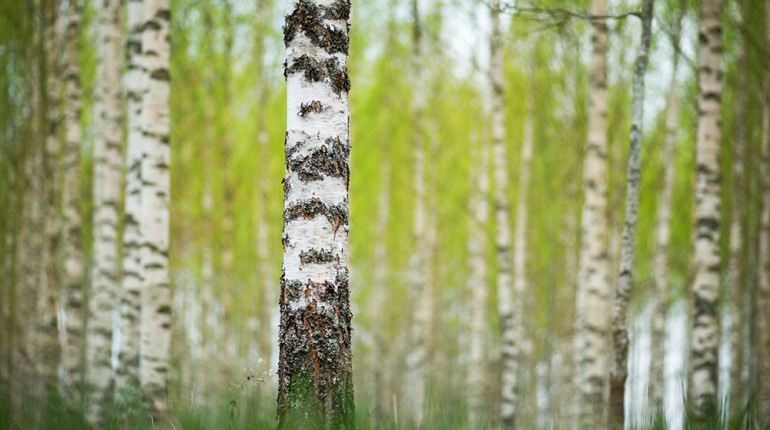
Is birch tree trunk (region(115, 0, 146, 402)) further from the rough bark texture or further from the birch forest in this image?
the rough bark texture

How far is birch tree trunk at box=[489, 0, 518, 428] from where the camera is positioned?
7.97m

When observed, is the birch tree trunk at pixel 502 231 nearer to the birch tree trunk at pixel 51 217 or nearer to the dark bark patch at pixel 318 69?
the birch tree trunk at pixel 51 217

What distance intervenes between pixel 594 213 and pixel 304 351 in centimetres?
453

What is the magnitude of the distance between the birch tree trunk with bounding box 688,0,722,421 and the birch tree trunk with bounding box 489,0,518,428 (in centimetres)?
246

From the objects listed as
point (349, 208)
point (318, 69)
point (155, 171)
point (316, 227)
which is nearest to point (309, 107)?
point (318, 69)

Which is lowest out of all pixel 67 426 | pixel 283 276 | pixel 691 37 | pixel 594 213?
pixel 67 426

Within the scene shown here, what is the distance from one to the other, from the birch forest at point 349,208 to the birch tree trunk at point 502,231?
0.03 m

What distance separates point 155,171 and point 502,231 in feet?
14.1

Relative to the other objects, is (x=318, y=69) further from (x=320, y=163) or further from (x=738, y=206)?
(x=738, y=206)

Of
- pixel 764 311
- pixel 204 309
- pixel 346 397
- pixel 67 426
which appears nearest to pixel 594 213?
pixel 764 311

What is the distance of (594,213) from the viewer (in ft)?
22.5

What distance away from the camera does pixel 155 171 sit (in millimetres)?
5109

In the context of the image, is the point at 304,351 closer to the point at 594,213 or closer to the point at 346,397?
the point at 346,397

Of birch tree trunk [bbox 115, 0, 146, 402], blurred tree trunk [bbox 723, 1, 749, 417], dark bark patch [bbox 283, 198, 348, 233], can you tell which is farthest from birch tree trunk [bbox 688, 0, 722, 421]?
birch tree trunk [bbox 115, 0, 146, 402]
